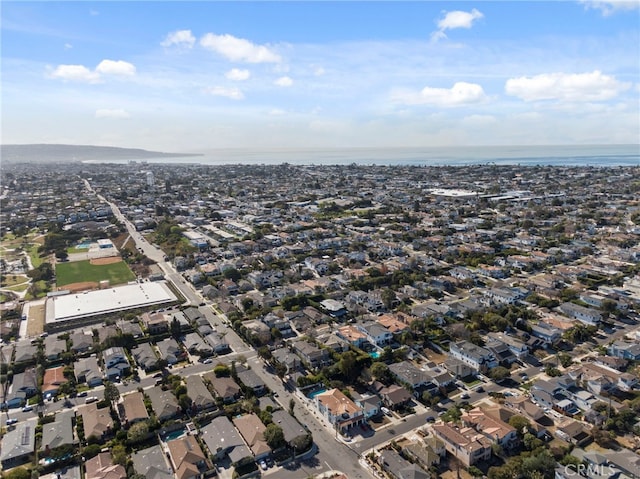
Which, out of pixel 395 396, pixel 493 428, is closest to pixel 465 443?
pixel 493 428

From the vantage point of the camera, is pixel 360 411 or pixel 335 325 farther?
pixel 335 325

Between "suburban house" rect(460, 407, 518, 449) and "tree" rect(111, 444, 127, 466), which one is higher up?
"suburban house" rect(460, 407, 518, 449)

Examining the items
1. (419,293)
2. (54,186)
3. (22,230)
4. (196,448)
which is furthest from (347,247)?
(54,186)

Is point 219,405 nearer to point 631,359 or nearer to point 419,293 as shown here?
point 419,293

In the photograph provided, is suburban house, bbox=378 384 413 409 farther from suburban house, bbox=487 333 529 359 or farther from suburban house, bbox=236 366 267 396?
suburban house, bbox=487 333 529 359

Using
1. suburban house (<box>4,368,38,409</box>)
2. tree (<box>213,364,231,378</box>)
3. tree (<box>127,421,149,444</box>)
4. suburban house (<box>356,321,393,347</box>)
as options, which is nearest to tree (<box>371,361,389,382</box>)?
suburban house (<box>356,321,393,347</box>)

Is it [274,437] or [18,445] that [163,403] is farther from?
[274,437]
